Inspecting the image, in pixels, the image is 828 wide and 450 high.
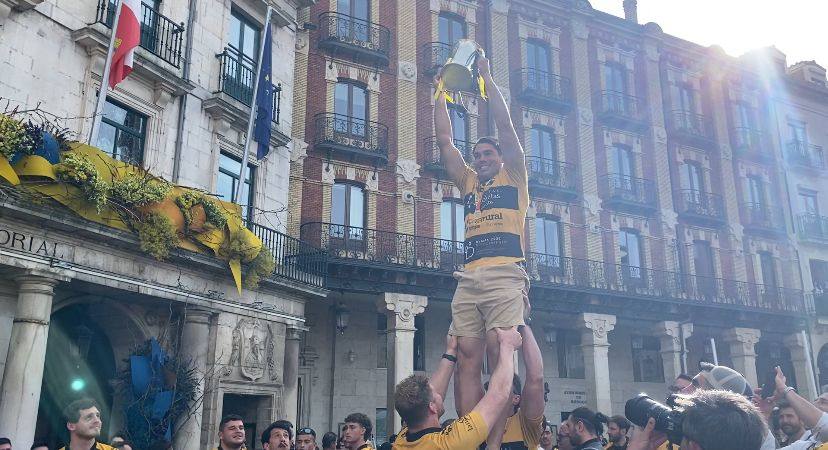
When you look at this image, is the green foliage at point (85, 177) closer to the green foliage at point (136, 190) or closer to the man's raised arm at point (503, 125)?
the green foliage at point (136, 190)

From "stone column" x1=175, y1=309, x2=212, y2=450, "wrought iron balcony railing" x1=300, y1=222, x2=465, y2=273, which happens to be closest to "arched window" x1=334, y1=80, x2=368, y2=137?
"wrought iron balcony railing" x1=300, y1=222, x2=465, y2=273

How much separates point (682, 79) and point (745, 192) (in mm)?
5623

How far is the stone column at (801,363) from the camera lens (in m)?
26.9

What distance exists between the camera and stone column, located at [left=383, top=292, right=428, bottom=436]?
1855 cm

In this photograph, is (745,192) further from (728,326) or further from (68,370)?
(68,370)

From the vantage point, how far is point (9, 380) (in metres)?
10.2

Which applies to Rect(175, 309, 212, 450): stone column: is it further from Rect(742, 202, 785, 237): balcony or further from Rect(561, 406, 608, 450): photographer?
Rect(742, 202, 785, 237): balcony

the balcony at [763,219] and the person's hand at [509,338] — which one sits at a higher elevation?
the balcony at [763,219]

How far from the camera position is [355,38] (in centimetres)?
2189

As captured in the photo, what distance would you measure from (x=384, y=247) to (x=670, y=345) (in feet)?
37.5

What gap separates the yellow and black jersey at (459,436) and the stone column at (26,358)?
857 centimetres

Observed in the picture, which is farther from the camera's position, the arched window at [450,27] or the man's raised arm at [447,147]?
the arched window at [450,27]

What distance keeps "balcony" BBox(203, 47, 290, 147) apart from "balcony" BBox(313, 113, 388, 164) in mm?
2762

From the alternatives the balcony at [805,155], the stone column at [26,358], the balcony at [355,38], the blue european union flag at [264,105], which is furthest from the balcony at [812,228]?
the stone column at [26,358]
